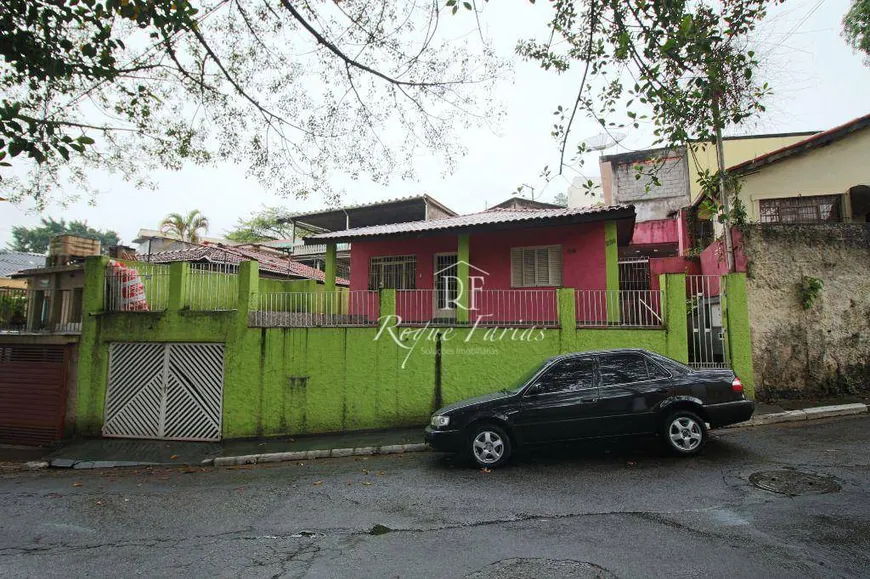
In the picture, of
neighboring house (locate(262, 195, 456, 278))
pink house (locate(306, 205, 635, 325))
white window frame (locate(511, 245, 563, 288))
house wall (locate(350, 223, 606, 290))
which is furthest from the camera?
neighboring house (locate(262, 195, 456, 278))

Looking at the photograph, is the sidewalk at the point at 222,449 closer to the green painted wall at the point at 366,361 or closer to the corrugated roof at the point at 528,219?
the green painted wall at the point at 366,361

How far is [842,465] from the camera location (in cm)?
536

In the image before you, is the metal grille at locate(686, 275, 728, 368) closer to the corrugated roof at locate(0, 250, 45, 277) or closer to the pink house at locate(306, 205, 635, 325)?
the pink house at locate(306, 205, 635, 325)

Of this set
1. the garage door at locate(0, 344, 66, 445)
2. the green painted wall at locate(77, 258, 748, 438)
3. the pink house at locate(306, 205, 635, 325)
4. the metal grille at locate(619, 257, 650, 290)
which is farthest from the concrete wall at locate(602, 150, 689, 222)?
the garage door at locate(0, 344, 66, 445)

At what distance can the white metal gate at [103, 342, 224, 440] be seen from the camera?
9.62 meters

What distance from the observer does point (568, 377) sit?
6.34 m

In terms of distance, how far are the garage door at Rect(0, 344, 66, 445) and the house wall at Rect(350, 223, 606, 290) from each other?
25.0ft

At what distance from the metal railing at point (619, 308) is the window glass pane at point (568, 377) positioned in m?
2.82

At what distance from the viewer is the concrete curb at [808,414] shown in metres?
7.71

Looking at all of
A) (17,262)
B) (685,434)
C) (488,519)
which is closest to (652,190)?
(685,434)

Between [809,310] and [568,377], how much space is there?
6133 mm

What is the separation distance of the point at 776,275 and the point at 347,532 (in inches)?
371

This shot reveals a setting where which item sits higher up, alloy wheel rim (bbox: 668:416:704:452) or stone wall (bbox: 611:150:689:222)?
stone wall (bbox: 611:150:689:222)

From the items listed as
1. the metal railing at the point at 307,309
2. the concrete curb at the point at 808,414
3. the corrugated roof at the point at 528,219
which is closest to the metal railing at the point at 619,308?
the corrugated roof at the point at 528,219
